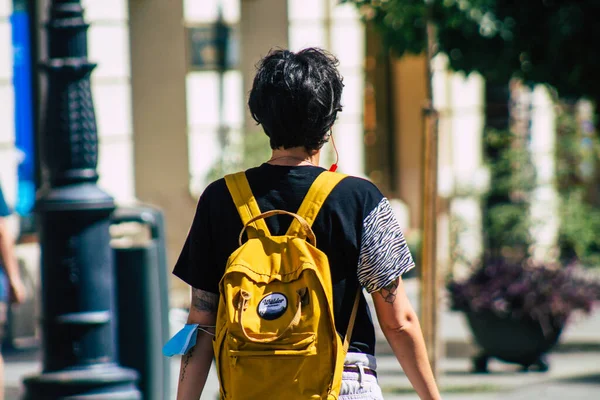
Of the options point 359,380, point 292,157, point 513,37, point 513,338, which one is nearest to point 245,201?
point 292,157

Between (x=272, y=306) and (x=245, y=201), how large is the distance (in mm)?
299

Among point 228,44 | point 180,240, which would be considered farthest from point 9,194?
point 228,44

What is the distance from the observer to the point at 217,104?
1257cm

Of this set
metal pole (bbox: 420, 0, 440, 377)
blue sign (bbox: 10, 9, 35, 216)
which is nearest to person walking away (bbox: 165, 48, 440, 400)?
metal pole (bbox: 420, 0, 440, 377)

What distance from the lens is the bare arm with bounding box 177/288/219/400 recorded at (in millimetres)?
3217

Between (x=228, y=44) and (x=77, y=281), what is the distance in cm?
662

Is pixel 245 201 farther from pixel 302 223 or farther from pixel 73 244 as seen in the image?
pixel 73 244

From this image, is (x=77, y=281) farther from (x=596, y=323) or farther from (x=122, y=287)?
(x=596, y=323)

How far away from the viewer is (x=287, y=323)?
2.89m

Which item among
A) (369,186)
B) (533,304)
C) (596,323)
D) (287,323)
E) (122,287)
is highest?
(369,186)

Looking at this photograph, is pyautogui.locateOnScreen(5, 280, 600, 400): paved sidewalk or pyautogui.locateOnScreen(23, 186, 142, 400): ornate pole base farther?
pyautogui.locateOnScreen(5, 280, 600, 400): paved sidewalk

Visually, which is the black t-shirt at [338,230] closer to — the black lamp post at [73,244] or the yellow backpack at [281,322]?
the yellow backpack at [281,322]

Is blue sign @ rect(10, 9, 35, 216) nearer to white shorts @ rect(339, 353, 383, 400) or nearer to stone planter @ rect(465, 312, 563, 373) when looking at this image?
stone planter @ rect(465, 312, 563, 373)

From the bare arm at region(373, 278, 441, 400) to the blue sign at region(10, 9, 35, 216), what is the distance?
8.21 m
